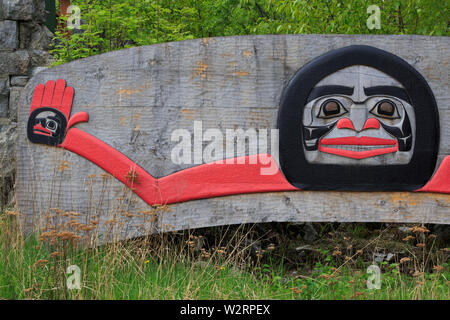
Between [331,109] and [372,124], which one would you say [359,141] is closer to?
[372,124]

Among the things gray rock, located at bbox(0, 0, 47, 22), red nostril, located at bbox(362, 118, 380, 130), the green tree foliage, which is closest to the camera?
red nostril, located at bbox(362, 118, 380, 130)

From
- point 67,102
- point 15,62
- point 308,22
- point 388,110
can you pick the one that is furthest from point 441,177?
point 15,62

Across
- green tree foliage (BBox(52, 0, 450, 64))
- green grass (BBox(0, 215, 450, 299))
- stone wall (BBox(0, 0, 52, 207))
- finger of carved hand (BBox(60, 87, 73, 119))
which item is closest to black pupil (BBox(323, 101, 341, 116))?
green grass (BBox(0, 215, 450, 299))

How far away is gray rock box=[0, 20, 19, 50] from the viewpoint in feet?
15.8

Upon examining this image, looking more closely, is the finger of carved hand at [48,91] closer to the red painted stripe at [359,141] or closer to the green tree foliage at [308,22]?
the green tree foliage at [308,22]

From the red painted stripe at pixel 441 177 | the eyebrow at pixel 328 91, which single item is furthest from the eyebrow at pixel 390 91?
the red painted stripe at pixel 441 177

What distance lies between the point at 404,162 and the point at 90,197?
9.37 ft

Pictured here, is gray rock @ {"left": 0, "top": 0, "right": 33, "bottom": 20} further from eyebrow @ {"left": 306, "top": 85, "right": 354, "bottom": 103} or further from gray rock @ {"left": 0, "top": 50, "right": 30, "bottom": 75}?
eyebrow @ {"left": 306, "top": 85, "right": 354, "bottom": 103}

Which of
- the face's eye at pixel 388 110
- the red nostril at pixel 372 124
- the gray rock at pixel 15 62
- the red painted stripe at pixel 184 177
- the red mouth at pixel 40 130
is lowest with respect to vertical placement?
the red painted stripe at pixel 184 177

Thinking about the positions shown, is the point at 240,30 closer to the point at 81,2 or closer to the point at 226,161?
the point at 81,2

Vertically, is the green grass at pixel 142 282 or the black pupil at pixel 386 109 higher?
the black pupil at pixel 386 109

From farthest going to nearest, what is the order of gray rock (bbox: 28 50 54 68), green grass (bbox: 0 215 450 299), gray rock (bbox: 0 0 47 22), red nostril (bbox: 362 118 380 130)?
gray rock (bbox: 28 50 54 68), gray rock (bbox: 0 0 47 22), red nostril (bbox: 362 118 380 130), green grass (bbox: 0 215 450 299)

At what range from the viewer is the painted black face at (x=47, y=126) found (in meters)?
4.09

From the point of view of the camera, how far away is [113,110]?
4117mm
